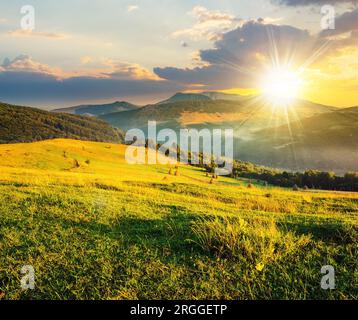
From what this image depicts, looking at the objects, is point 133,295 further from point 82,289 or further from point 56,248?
point 56,248

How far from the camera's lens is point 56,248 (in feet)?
27.2

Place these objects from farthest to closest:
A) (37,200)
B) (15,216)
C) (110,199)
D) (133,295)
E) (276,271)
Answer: (110,199) → (37,200) → (15,216) → (276,271) → (133,295)

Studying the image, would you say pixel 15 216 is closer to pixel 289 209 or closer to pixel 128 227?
pixel 128 227

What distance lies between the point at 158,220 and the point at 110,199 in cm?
422

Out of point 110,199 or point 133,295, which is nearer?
point 133,295

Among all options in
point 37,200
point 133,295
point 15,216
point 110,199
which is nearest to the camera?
point 133,295

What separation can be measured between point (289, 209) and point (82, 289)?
11481mm

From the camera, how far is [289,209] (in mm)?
15758

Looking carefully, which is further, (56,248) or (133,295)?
(56,248)
